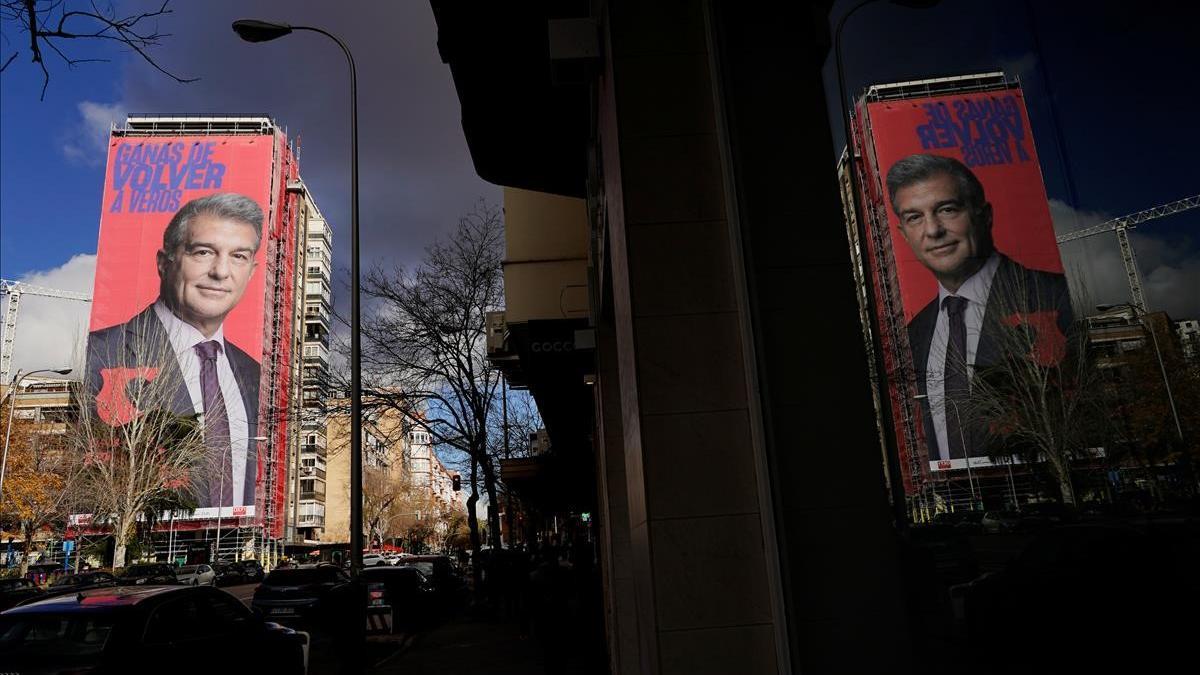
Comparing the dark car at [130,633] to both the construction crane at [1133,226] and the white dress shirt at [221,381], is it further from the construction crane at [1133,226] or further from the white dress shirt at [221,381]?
the white dress shirt at [221,381]

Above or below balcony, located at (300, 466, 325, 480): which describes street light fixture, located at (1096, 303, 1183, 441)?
below

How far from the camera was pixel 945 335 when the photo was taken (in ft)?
6.53

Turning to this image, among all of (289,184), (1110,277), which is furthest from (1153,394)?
(289,184)

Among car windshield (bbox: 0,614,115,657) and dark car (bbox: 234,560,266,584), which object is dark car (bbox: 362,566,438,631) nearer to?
car windshield (bbox: 0,614,115,657)

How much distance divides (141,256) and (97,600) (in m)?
75.9

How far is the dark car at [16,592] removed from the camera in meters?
23.3

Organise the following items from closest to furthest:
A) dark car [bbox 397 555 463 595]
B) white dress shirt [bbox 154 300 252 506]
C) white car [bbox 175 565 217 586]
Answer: dark car [bbox 397 555 463 595]
white car [bbox 175 565 217 586]
white dress shirt [bbox 154 300 252 506]

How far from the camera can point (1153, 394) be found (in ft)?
4.73

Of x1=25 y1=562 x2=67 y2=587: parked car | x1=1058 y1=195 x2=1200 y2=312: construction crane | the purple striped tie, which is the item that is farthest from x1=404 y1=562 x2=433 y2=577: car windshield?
the purple striped tie

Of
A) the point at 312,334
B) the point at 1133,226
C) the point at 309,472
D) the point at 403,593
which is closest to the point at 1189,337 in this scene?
the point at 1133,226

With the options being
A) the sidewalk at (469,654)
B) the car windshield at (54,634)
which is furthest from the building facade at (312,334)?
the car windshield at (54,634)

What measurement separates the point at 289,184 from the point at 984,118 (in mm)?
90669

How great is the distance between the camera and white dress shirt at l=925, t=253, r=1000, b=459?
5.98 ft

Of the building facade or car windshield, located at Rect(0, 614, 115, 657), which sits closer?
car windshield, located at Rect(0, 614, 115, 657)
